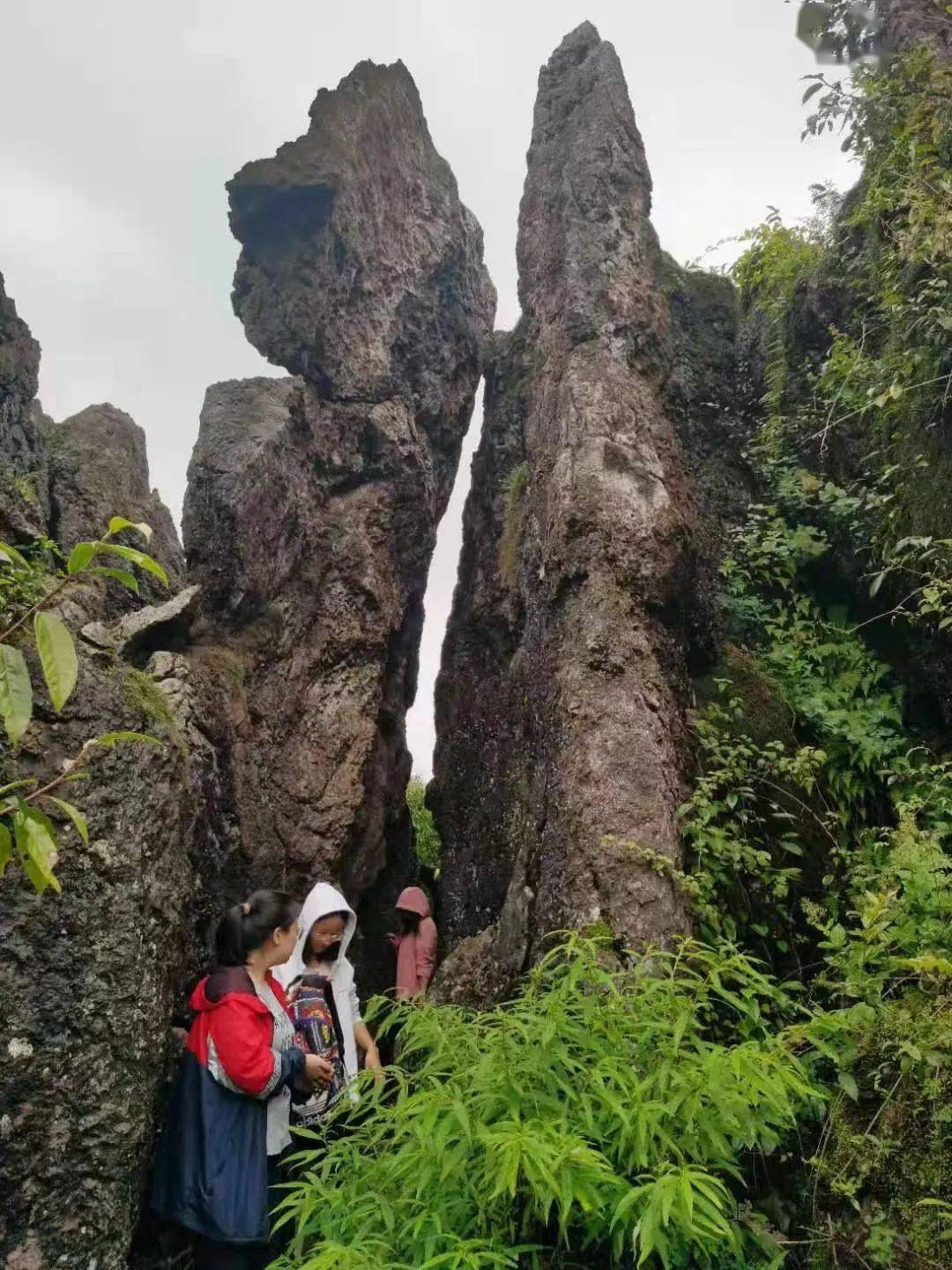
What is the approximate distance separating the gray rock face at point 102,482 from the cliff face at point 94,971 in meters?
3.10

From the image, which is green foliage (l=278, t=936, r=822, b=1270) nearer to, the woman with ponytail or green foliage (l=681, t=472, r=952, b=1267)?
green foliage (l=681, t=472, r=952, b=1267)

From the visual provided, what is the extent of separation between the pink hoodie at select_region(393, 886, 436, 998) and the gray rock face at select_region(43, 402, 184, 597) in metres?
4.35

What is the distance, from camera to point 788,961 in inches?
217

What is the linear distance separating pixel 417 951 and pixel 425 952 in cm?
→ 7

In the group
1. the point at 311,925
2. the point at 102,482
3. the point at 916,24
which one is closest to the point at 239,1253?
the point at 311,925

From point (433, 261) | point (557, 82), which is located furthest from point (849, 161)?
point (433, 261)

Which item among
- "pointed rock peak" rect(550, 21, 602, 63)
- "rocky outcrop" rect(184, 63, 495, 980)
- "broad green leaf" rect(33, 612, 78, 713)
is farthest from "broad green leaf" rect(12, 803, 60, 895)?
"pointed rock peak" rect(550, 21, 602, 63)

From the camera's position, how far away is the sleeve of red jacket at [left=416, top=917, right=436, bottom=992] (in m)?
7.50

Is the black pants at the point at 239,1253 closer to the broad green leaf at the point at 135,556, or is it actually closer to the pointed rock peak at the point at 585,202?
the broad green leaf at the point at 135,556

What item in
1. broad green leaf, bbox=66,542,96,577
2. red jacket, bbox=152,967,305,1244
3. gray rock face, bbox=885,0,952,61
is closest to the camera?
A: broad green leaf, bbox=66,542,96,577

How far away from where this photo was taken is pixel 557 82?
11.5 m

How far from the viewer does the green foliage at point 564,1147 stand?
2338 mm

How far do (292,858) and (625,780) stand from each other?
3992mm

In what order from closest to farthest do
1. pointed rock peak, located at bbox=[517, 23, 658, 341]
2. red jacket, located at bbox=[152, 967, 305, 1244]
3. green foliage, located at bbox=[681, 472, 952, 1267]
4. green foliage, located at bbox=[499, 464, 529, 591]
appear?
green foliage, located at bbox=[681, 472, 952, 1267]
red jacket, located at bbox=[152, 967, 305, 1244]
pointed rock peak, located at bbox=[517, 23, 658, 341]
green foliage, located at bbox=[499, 464, 529, 591]
